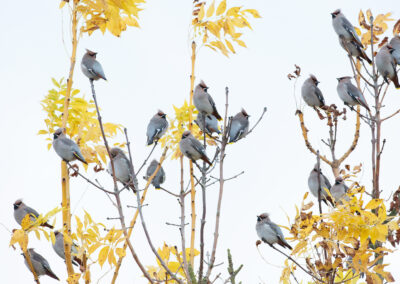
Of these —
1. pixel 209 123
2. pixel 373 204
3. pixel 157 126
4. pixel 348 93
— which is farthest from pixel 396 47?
pixel 373 204

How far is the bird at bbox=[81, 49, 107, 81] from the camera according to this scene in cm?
571

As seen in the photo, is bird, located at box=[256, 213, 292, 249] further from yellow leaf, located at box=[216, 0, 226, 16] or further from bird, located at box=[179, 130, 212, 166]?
yellow leaf, located at box=[216, 0, 226, 16]

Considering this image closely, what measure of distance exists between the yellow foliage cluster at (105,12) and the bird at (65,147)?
0.90m

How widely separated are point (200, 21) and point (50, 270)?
3.15 m

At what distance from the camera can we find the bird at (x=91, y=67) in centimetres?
571

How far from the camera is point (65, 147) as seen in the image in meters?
5.01

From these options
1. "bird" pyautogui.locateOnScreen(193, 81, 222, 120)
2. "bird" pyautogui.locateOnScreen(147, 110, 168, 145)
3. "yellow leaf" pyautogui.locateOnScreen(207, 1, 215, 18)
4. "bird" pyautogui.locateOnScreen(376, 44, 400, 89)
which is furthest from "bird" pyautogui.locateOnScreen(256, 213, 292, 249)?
"yellow leaf" pyautogui.locateOnScreen(207, 1, 215, 18)

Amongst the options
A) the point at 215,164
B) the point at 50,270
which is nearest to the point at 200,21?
the point at 215,164

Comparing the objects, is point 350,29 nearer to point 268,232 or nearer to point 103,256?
point 268,232

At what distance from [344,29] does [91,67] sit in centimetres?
318

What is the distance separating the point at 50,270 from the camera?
628cm

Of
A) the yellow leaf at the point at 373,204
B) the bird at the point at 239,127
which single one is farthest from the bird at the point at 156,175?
the yellow leaf at the point at 373,204

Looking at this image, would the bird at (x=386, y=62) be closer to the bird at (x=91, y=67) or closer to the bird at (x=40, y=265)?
the bird at (x=91, y=67)

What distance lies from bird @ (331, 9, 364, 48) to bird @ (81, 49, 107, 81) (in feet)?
9.63
